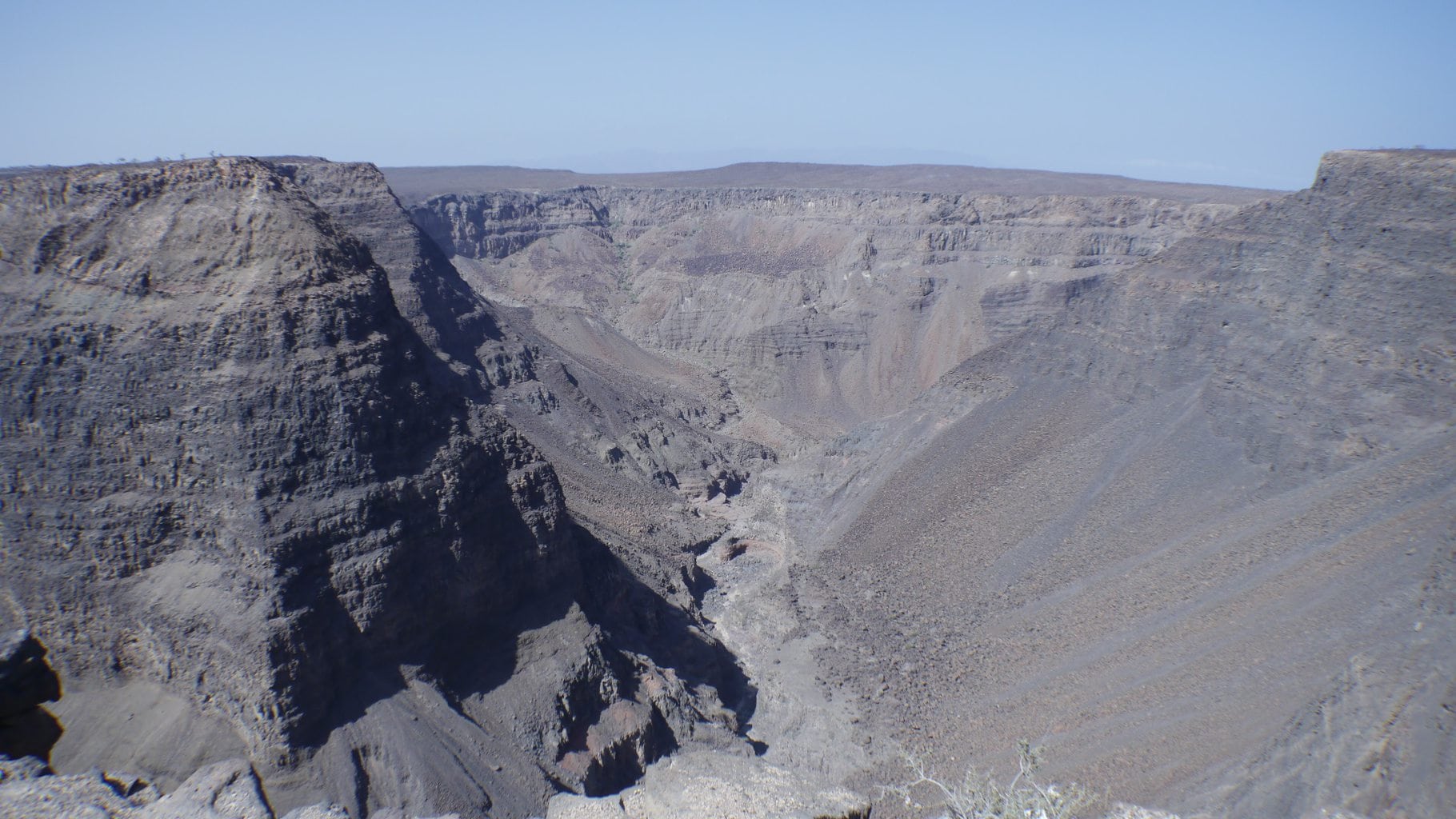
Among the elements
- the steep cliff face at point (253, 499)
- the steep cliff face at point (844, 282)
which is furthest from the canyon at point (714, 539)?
the steep cliff face at point (844, 282)

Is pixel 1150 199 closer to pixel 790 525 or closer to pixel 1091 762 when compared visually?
pixel 790 525

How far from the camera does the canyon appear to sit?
50.0ft

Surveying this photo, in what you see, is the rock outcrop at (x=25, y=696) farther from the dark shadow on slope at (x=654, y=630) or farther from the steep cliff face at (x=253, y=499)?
the dark shadow on slope at (x=654, y=630)

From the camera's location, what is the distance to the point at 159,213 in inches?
652

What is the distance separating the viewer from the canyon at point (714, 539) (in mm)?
15242

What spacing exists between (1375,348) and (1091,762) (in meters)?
15.9

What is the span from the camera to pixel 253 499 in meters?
15.2

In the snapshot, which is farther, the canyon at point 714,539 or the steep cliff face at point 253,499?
the canyon at point 714,539

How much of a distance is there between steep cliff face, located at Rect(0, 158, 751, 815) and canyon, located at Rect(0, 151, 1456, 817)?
7cm

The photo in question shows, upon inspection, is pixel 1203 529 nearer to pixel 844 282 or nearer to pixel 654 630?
pixel 654 630

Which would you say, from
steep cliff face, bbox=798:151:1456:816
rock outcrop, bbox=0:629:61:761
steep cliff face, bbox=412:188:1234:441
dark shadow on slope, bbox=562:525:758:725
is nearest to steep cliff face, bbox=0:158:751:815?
rock outcrop, bbox=0:629:61:761

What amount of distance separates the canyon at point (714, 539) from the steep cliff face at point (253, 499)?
67mm

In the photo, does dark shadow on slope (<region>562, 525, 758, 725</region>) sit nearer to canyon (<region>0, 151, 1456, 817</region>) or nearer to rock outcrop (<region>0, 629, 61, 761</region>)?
canyon (<region>0, 151, 1456, 817</region>)

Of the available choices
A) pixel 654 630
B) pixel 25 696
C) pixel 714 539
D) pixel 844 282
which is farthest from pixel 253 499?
pixel 844 282
